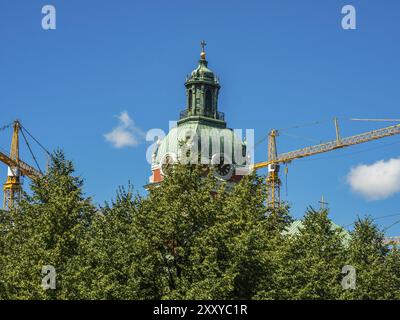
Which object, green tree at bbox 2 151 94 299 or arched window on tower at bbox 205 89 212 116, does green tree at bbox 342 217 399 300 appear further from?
arched window on tower at bbox 205 89 212 116

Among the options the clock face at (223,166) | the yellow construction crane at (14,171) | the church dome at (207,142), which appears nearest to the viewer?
the clock face at (223,166)

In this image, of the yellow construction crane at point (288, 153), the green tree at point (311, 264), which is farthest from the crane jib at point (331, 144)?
the green tree at point (311, 264)

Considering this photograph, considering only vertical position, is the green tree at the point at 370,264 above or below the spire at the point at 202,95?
below

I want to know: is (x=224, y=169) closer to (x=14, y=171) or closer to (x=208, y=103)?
(x=208, y=103)

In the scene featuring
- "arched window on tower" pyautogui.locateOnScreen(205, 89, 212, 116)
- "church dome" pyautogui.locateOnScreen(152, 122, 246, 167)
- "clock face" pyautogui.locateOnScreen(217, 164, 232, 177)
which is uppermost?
"arched window on tower" pyautogui.locateOnScreen(205, 89, 212, 116)

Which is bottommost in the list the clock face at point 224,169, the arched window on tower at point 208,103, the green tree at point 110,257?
the green tree at point 110,257

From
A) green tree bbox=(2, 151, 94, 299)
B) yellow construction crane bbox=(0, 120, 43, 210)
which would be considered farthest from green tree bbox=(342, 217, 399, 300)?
yellow construction crane bbox=(0, 120, 43, 210)

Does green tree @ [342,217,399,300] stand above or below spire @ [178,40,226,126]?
below

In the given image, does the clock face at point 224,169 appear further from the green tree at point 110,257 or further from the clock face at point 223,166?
the green tree at point 110,257

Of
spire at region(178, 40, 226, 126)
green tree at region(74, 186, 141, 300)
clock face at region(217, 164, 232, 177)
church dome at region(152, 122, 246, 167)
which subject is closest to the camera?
green tree at region(74, 186, 141, 300)

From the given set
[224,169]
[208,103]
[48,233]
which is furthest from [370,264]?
[208,103]
